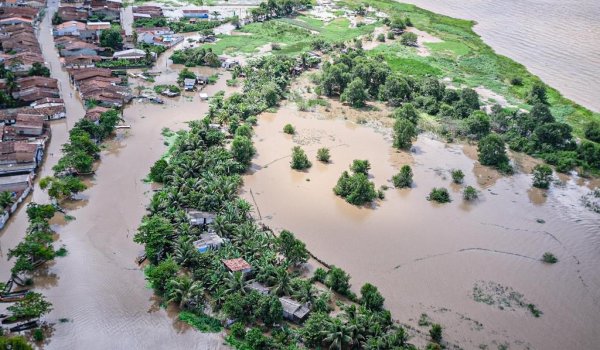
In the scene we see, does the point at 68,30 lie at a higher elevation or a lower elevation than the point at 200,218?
higher

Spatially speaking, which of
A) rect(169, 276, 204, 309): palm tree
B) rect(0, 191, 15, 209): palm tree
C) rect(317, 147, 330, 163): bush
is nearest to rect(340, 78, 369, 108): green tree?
rect(317, 147, 330, 163): bush

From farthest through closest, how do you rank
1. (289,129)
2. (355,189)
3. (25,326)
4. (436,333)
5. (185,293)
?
(289,129) → (355,189) → (185,293) → (436,333) → (25,326)

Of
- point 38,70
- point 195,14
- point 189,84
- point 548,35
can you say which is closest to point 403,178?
point 189,84

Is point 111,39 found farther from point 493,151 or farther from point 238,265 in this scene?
point 493,151

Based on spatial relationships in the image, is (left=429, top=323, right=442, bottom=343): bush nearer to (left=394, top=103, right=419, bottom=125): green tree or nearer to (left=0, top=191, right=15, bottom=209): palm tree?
(left=394, top=103, right=419, bottom=125): green tree

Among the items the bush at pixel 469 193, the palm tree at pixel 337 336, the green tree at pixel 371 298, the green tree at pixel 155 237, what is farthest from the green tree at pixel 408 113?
the palm tree at pixel 337 336

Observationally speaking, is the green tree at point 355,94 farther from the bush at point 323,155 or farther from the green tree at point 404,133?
the bush at point 323,155
